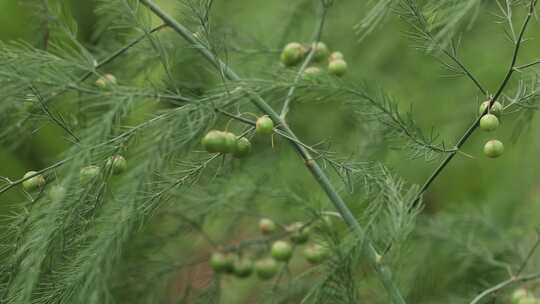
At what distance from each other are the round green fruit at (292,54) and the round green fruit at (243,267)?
0.95ft

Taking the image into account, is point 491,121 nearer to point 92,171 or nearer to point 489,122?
point 489,122

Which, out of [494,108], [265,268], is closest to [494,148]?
[494,108]

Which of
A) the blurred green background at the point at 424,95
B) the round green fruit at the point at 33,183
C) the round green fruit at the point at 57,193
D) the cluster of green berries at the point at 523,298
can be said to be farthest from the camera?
the blurred green background at the point at 424,95

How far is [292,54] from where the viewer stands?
0.86m

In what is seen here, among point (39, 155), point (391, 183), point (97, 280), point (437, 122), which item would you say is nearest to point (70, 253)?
point (97, 280)

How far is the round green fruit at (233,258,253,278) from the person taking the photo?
38.5 inches

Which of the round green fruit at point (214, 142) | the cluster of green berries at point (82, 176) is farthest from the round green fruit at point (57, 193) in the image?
the round green fruit at point (214, 142)

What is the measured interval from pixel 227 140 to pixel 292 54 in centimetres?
26

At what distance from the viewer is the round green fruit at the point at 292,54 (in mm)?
858

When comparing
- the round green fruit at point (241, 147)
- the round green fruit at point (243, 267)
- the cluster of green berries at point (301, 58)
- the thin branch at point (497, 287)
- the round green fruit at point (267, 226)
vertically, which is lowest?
the round green fruit at point (243, 267)

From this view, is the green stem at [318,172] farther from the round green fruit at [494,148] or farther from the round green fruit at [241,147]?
the round green fruit at [494,148]

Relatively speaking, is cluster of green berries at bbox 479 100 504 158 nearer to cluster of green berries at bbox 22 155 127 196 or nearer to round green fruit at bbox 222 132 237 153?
round green fruit at bbox 222 132 237 153

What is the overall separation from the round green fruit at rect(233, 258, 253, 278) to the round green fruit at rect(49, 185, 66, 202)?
41cm

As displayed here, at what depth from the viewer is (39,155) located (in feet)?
4.01
